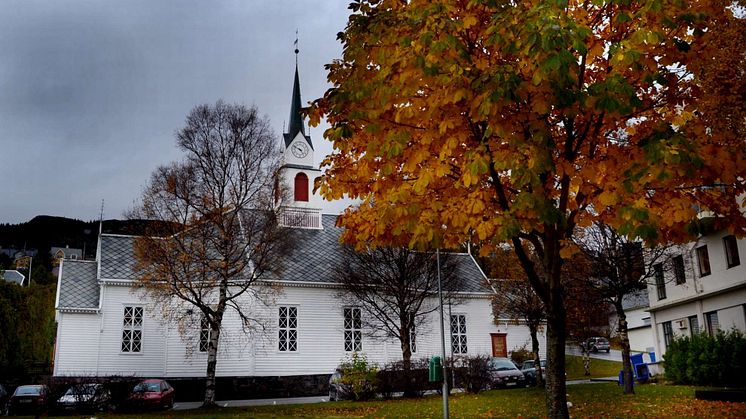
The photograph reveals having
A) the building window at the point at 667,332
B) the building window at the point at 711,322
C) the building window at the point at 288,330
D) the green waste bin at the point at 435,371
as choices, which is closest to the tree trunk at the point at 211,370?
the building window at the point at 288,330

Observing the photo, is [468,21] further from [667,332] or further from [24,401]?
[667,332]

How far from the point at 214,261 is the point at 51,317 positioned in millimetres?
36429

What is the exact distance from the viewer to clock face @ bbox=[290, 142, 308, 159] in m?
39.4

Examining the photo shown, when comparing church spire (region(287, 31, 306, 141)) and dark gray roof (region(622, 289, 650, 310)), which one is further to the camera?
dark gray roof (region(622, 289, 650, 310))

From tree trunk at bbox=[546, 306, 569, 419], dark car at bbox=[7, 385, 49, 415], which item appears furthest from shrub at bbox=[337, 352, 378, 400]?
tree trunk at bbox=[546, 306, 569, 419]

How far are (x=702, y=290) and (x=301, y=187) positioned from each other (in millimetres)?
22650

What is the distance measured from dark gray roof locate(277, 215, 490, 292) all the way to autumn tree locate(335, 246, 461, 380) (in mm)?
1312

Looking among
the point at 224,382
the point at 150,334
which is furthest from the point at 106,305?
the point at 224,382

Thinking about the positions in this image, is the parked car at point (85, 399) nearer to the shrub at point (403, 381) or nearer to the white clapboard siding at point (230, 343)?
the white clapboard siding at point (230, 343)

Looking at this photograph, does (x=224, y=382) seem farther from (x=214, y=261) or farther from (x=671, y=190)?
(x=671, y=190)

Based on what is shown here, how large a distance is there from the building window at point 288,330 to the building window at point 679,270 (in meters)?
18.4

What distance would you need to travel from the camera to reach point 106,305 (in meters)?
29.5

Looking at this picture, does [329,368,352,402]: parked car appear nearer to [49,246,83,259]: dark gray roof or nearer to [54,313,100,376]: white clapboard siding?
[54,313,100,376]: white clapboard siding

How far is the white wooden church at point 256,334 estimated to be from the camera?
28969 mm
